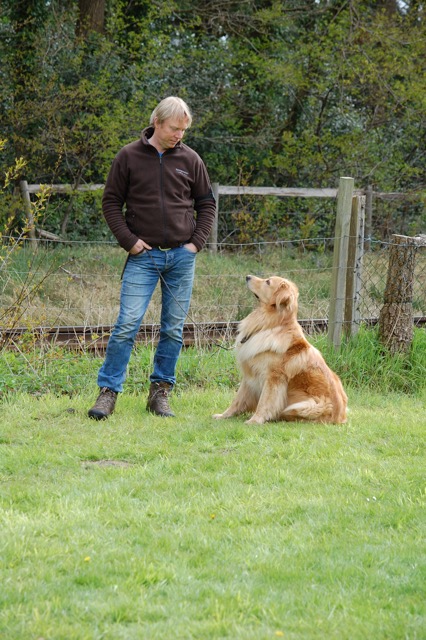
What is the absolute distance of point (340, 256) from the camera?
26.9 ft

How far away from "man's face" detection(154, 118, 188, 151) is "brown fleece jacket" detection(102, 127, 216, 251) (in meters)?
0.09

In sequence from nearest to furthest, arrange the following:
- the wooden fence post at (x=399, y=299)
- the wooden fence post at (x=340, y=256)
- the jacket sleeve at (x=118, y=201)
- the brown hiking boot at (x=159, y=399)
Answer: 1. the jacket sleeve at (x=118, y=201)
2. the brown hiking boot at (x=159, y=399)
3. the wooden fence post at (x=399, y=299)
4. the wooden fence post at (x=340, y=256)

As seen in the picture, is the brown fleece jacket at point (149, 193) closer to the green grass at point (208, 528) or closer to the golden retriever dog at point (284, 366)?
the golden retriever dog at point (284, 366)

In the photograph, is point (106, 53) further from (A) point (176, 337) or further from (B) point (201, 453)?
(B) point (201, 453)

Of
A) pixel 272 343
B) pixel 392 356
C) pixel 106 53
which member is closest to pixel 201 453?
pixel 272 343

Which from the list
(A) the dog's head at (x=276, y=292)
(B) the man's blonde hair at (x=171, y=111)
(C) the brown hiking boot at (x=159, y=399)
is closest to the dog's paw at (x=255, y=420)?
(C) the brown hiking boot at (x=159, y=399)

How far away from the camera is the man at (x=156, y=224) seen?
615 cm

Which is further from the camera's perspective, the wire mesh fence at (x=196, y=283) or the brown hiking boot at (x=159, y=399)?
the wire mesh fence at (x=196, y=283)

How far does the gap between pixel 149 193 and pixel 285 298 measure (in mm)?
1254

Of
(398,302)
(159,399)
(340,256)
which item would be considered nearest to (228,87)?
(340,256)

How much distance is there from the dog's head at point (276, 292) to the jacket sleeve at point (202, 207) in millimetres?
471

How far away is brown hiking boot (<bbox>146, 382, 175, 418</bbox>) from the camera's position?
653 cm

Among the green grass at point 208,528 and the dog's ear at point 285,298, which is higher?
the dog's ear at point 285,298

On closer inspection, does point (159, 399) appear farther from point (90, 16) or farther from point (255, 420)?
point (90, 16)
